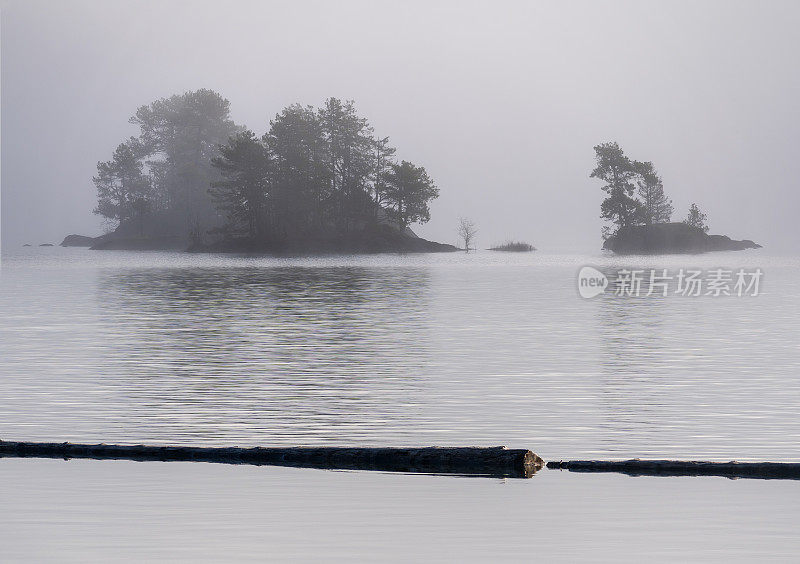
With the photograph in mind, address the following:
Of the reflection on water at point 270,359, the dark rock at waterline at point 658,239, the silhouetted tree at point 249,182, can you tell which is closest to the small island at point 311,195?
the silhouetted tree at point 249,182

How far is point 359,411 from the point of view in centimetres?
1420

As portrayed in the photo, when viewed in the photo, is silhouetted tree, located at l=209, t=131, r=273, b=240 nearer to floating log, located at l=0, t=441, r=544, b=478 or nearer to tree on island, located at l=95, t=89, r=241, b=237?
tree on island, located at l=95, t=89, r=241, b=237

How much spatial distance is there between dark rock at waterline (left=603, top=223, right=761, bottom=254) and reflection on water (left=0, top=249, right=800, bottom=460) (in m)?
95.2

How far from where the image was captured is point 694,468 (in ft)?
32.3

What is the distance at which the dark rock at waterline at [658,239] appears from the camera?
13162 centimetres

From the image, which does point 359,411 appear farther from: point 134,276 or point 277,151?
point 277,151

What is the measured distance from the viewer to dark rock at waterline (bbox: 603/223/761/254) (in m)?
132

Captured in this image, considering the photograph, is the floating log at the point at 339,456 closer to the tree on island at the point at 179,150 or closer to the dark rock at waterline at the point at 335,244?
the dark rock at waterline at the point at 335,244

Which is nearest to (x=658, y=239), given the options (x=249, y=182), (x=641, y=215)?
(x=641, y=215)

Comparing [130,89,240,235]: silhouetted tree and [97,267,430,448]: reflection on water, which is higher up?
[130,89,240,235]: silhouetted tree

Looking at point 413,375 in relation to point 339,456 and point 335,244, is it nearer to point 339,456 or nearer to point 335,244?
point 339,456

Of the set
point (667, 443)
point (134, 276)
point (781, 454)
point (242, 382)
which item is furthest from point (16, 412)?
point (134, 276)

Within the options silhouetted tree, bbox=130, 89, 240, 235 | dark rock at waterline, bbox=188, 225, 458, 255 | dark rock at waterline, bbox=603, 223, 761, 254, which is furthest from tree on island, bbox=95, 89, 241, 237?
dark rock at waterline, bbox=603, 223, 761, 254

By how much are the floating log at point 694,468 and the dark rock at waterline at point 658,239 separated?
4836 inches
